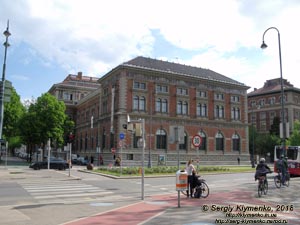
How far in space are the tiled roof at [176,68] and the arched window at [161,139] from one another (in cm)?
1044

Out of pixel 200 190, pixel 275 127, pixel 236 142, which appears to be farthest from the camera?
pixel 275 127

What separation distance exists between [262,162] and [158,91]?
4136cm

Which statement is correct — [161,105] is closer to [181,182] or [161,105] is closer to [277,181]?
[277,181]

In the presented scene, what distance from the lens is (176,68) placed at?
62.0 meters

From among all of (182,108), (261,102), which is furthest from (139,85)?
(261,102)

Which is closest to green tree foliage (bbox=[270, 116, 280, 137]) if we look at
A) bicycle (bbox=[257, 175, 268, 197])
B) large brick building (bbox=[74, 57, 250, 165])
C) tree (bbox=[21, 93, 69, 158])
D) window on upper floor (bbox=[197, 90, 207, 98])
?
large brick building (bbox=[74, 57, 250, 165])

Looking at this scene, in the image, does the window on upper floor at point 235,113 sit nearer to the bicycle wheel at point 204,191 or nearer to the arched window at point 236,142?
the arched window at point 236,142

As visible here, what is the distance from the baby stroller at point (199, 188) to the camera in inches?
591

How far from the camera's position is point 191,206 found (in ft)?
41.1

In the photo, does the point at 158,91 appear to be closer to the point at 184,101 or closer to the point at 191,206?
the point at 184,101

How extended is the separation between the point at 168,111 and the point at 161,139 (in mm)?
4977

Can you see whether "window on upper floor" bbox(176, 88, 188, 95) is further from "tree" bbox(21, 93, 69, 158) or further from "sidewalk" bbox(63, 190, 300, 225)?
"sidewalk" bbox(63, 190, 300, 225)

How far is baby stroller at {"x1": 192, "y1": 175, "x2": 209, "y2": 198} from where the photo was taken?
15.0m

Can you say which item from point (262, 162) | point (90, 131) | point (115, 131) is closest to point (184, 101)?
point (115, 131)
